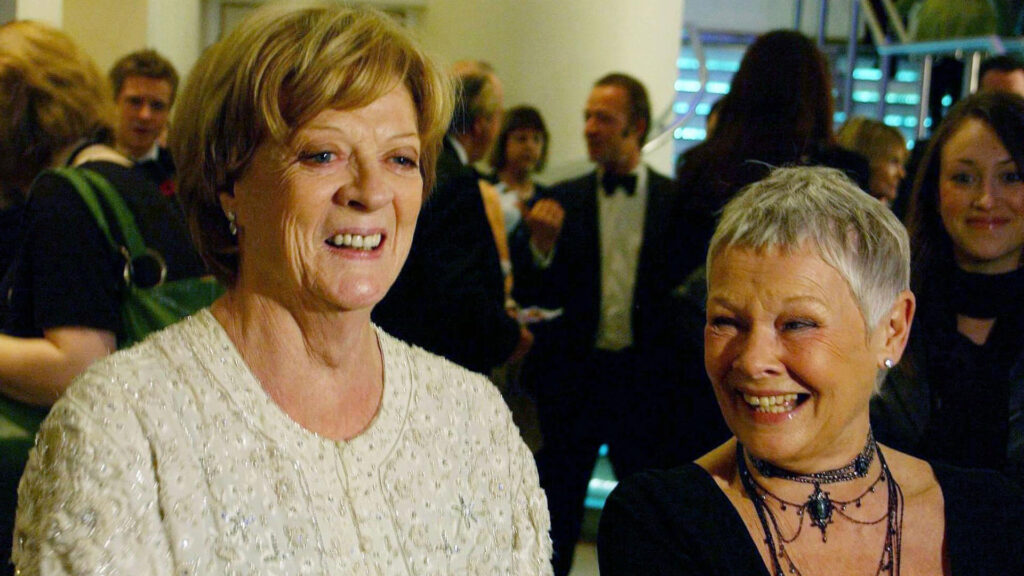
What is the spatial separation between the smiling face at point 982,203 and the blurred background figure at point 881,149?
6.91 ft

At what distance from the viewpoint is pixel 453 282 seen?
314 centimetres

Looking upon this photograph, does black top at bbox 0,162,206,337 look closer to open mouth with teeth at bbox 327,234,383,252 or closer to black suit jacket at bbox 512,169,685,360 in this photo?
open mouth with teeth at bbox 327,234,383,252

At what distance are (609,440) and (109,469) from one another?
2.58 m

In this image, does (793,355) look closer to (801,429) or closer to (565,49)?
(801,429)

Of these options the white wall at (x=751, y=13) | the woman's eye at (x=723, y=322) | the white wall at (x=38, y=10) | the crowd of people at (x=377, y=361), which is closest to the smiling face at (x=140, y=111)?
the white wall at (x=38, y=10)

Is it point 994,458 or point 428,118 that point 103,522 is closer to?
point 428,118

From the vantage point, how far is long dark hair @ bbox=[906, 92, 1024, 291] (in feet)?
8.00

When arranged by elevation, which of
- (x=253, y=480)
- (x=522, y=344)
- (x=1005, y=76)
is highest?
(x=1005, y=76)

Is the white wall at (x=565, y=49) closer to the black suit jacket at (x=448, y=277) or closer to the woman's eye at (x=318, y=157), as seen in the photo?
the black suit jacket at (x=448, y=277)

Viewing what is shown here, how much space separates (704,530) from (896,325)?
1.52 feet

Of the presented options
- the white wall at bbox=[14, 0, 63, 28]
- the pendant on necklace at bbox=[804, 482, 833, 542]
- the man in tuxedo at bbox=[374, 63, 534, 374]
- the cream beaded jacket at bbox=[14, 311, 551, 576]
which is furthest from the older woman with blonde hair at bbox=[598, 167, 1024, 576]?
the white wall at bbox=[14, 0, 63, 28]

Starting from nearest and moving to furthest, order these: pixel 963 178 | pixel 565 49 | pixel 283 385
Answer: pixel 283 385, pixel 963 178, pixel 565 49

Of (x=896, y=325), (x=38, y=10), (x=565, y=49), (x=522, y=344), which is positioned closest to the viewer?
(x=896, y=325)

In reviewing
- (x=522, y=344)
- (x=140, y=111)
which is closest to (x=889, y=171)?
(x=522, y=344)
